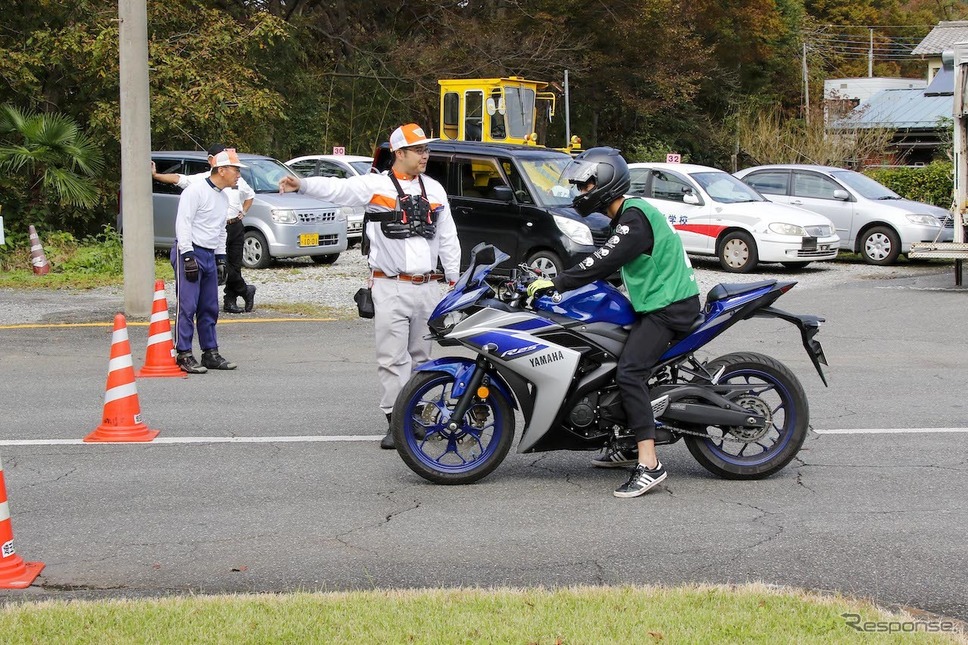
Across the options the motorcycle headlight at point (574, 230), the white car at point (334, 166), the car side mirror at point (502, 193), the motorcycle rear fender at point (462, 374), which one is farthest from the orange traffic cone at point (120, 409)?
the white car at point (334, 166)

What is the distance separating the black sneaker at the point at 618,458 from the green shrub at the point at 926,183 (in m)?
19.9

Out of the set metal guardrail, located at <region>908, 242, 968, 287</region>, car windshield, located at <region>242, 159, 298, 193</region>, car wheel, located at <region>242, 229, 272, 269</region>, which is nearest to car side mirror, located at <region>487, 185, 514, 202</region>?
car wheel, located at <region>242, 229, 272, 269</region>

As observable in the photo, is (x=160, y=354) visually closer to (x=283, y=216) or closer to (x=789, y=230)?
(x=283, y=216)

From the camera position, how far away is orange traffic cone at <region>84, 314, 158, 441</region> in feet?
26.8

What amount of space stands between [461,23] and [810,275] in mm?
23981

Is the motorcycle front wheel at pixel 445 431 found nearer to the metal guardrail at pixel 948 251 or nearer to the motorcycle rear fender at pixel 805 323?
the motorcycle rear fender at pixel 805 323

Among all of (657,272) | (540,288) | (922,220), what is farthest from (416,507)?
(922,220)

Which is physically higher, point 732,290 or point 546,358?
point 732,290

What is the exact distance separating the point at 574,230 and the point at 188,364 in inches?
279

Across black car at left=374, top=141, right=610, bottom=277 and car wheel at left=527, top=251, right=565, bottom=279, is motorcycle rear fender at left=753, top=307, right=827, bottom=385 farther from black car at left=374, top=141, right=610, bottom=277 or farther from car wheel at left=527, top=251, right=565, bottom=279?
car wheel at left=527, top=251, right=565, bottom=279

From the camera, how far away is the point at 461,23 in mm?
40969

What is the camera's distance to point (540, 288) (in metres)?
6.47

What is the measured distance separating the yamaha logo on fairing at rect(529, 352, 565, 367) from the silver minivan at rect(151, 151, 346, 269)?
13.0 m

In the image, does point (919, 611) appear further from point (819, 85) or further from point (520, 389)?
point (819, 85)
